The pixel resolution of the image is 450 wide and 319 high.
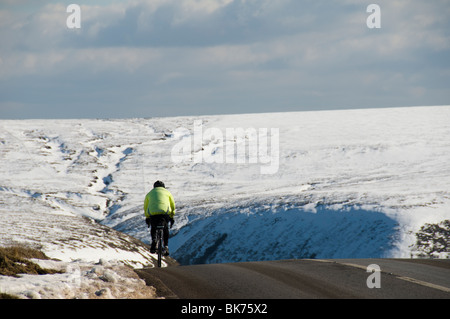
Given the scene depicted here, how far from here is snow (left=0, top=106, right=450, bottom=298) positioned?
48219 mm

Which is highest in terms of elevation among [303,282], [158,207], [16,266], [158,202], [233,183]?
[233,183]

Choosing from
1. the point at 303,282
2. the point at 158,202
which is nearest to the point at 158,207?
the point at 158,202

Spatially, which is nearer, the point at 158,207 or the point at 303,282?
the point at 303,282

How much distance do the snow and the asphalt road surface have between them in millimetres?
9642

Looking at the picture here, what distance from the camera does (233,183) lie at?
87.3 m

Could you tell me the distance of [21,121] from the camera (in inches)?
5561

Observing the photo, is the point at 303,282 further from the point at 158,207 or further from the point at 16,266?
the point at 16,266

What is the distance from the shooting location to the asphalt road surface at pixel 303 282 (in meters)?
10.1

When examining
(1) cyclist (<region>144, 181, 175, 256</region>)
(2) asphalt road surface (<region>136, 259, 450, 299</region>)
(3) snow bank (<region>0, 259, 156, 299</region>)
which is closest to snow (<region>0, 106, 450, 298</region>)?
(1) cyclist (<region>144, 181, 175, 256</region>)

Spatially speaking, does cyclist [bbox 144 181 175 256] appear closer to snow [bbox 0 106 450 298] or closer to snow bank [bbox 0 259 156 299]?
snow bank [bbox 0 259 156 299]

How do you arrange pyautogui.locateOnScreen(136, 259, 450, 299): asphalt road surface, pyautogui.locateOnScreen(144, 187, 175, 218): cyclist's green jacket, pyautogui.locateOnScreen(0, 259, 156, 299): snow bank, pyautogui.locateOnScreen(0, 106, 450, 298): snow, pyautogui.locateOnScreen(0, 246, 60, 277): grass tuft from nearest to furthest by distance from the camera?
pyautogui.locateOnScreen(0, 259, 156, 299): snow bank → pyautogui.locateOnScreen(136, 259, 450, 299): asphalt road surface → pyautogui.locateOnScreen(0, 246, 60, 277): grass tuft → pyautogui.locateOnScreen(144, 187, 175, 218): cyclist's green jacket → pyautogui.locateOnScreen(0, 106, 450, 298): snow

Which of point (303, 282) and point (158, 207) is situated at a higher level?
point (158, 207)

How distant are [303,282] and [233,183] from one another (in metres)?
75.6
